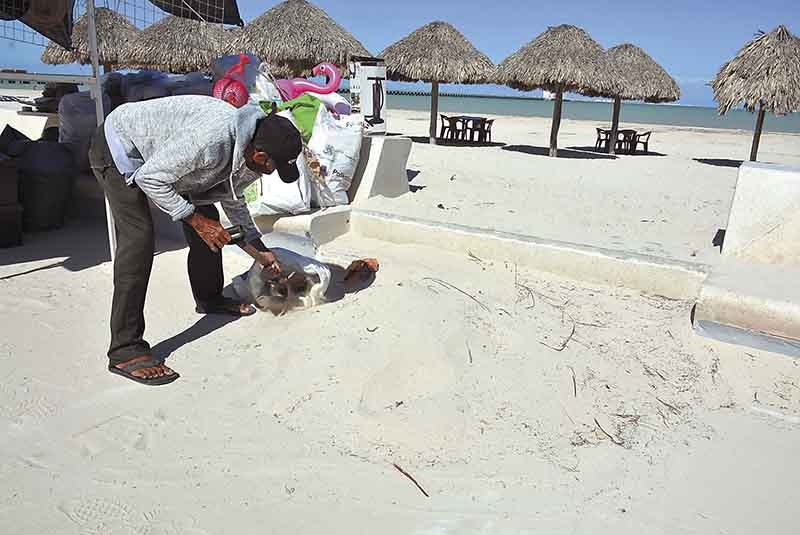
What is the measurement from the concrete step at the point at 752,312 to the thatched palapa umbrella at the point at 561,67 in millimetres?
8206

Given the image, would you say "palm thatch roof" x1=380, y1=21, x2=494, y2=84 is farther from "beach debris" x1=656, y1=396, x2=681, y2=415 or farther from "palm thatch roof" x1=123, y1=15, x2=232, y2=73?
"beach debris" x1=656, y1=396, x2=681, y2=415

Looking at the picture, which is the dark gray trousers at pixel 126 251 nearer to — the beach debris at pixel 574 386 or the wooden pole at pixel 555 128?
the beach debris at pixel 574 386

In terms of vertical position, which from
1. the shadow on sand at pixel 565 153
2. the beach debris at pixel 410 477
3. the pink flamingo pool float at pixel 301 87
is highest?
the pink flamingo pool float at pixel 301 87

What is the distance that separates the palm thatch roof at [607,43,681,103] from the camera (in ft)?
41.7

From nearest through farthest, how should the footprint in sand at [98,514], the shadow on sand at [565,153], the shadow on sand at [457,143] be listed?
the footprint in sand at [98,514] < the shadow on sand at [565,153] < the shadow on sand at [457,143]

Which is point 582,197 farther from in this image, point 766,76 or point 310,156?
point 766,76

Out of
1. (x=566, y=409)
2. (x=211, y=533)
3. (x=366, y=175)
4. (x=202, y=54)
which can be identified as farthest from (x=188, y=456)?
(x=202, y=54)

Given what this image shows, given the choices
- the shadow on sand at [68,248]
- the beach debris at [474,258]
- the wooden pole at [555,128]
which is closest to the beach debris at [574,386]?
the beach debris at [474,258]

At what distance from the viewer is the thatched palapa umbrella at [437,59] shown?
1249cm

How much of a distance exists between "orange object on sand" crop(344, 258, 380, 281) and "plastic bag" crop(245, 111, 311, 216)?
805 millimetres

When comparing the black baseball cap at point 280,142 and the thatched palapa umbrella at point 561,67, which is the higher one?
the thatched palapa umbrella at point 561,67

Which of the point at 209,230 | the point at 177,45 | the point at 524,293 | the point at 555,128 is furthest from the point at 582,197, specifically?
the point at 177,45

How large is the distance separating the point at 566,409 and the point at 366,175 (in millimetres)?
2765

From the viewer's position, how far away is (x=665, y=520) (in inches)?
70.2
